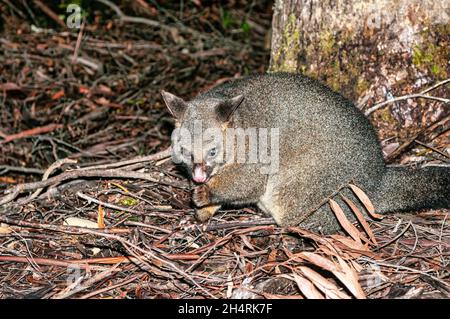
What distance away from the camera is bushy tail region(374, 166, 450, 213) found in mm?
4266

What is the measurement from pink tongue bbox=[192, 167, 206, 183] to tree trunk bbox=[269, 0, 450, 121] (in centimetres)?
169

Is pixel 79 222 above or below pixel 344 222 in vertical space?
below

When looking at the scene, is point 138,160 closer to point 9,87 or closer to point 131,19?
point 9,87

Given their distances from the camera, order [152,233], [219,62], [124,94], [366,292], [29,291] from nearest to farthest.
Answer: [366,292] < [29,291] < [152,233] < [124,94] < [219,62]

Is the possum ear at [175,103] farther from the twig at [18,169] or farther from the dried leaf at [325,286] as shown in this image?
the twig at [18,169]

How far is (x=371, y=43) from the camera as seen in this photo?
5.03 m

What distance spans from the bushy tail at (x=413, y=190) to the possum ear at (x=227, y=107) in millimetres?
1314

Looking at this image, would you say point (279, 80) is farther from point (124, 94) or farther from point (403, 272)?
point (124, 94)

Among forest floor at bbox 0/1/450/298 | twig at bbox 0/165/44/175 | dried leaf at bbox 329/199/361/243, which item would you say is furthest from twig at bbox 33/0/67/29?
dried leaf at bbox 329/199/361/243

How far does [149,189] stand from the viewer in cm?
498

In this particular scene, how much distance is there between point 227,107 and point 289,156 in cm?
70

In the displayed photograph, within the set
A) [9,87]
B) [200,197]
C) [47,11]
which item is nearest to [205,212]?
[200,197]
